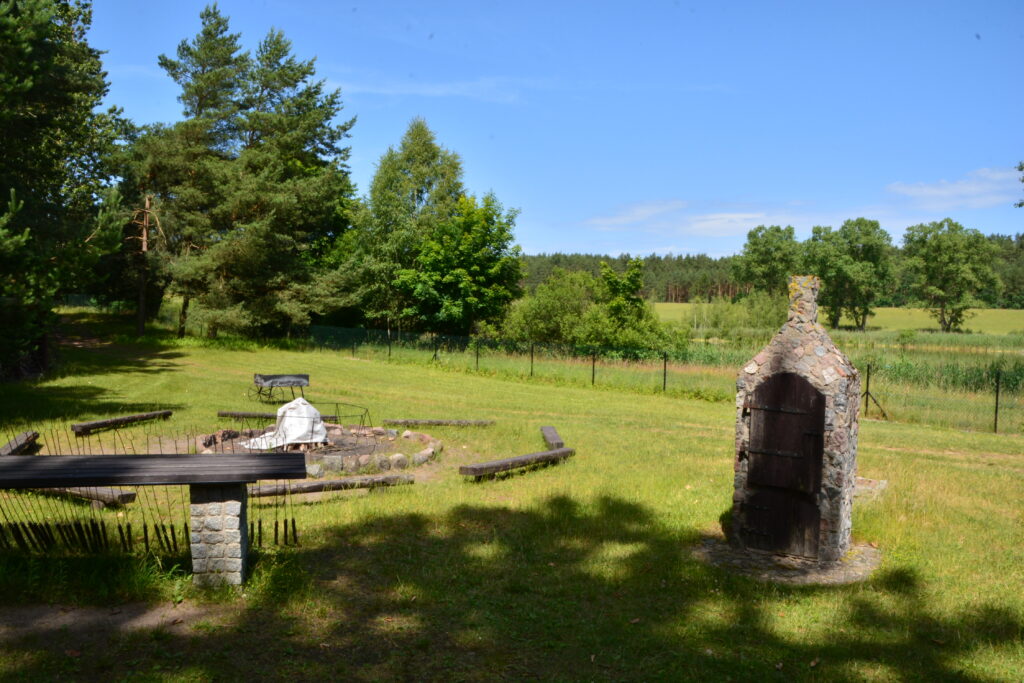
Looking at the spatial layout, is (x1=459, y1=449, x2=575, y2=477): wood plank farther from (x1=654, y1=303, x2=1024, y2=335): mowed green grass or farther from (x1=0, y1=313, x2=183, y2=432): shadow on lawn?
(x1=654, y1=303, x2=1024, y2=335): mowed green grass

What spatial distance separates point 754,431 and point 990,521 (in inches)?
165

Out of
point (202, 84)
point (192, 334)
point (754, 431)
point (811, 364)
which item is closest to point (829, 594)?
point (754, 431)

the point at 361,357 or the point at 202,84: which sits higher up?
the point at 202,84

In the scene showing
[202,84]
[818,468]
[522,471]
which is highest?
[202,84]

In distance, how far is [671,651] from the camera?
5492 mm

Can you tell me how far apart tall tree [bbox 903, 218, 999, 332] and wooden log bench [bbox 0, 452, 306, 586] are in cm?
8279

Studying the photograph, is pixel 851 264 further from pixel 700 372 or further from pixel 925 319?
pixel 700 372

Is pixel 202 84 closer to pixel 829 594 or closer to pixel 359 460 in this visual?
pixel 359 460

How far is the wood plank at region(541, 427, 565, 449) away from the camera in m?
13.1

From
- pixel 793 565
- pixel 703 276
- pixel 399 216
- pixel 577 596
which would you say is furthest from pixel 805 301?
pixel 703 276

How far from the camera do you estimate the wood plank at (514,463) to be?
34.8 ft

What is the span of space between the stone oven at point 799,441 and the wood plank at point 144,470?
493 cm

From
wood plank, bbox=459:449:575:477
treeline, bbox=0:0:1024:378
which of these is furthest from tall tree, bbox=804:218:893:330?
wood plank, bbox=459:449:575:477

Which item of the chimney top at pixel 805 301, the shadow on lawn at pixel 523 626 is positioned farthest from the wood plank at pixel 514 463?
the chimney top at pixel 805 301
